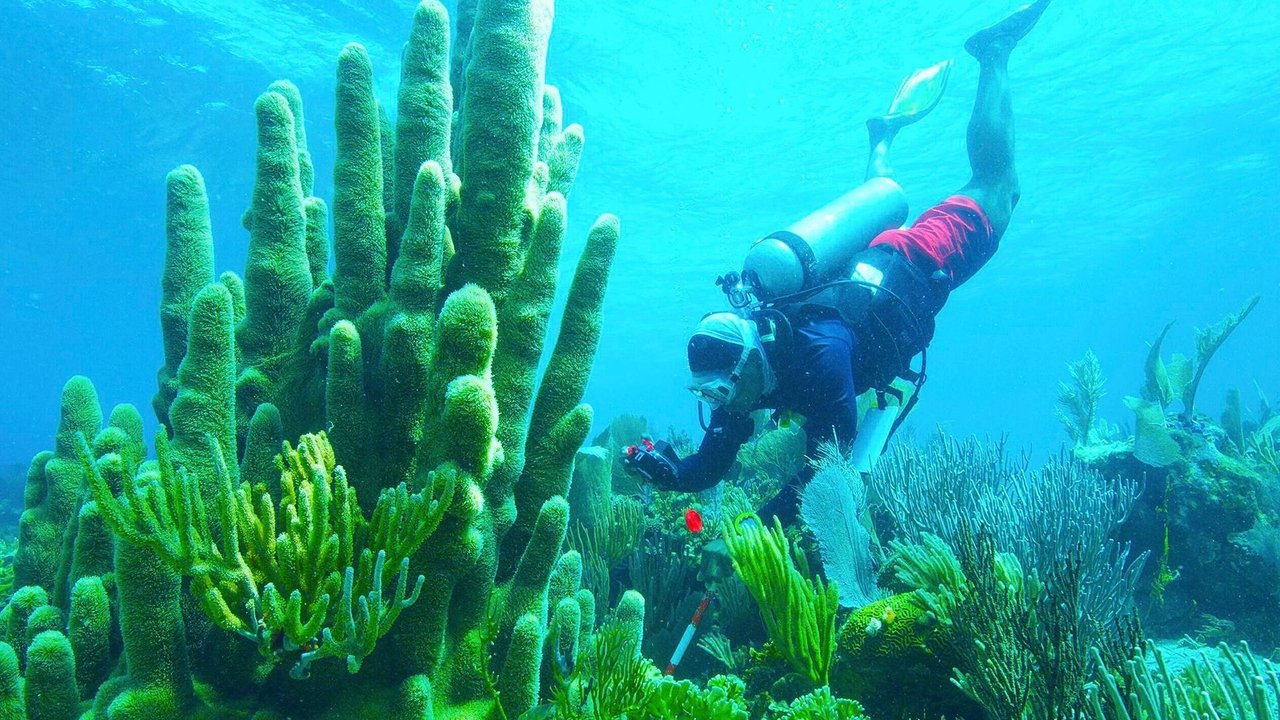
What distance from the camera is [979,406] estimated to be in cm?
16088

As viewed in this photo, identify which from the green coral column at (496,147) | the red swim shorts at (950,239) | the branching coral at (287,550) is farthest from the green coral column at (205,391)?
the red swim shorts at (950,239)

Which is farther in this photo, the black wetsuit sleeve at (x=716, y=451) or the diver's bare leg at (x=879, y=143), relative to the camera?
the diver's bare leg at (x=879, y=143)

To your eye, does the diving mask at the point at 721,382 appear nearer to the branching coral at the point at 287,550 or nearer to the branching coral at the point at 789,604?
the branching coral at the point at 789,604

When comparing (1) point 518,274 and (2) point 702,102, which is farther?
(2) point 702,102

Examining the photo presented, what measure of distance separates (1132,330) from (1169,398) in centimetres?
9371

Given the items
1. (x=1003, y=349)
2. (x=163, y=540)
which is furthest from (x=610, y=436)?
(x=1003, y=349)

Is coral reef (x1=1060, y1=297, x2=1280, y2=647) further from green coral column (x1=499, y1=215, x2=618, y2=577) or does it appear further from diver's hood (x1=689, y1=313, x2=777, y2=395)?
green coral column (x1=499, y1=215, x2=618, y2=577)

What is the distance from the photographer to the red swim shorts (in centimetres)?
671

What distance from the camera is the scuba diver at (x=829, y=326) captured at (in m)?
5.13

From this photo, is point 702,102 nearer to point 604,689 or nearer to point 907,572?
point 907,572

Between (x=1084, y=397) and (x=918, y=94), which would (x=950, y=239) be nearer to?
(x=918, y=94)

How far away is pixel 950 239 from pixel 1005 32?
4.86 metres

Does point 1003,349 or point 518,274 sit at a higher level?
point 1003,349

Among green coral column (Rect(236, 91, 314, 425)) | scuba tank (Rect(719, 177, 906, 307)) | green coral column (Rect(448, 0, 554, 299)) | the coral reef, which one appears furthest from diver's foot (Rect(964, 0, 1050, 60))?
green coral column (Rect(236, 91, 314, 425))
